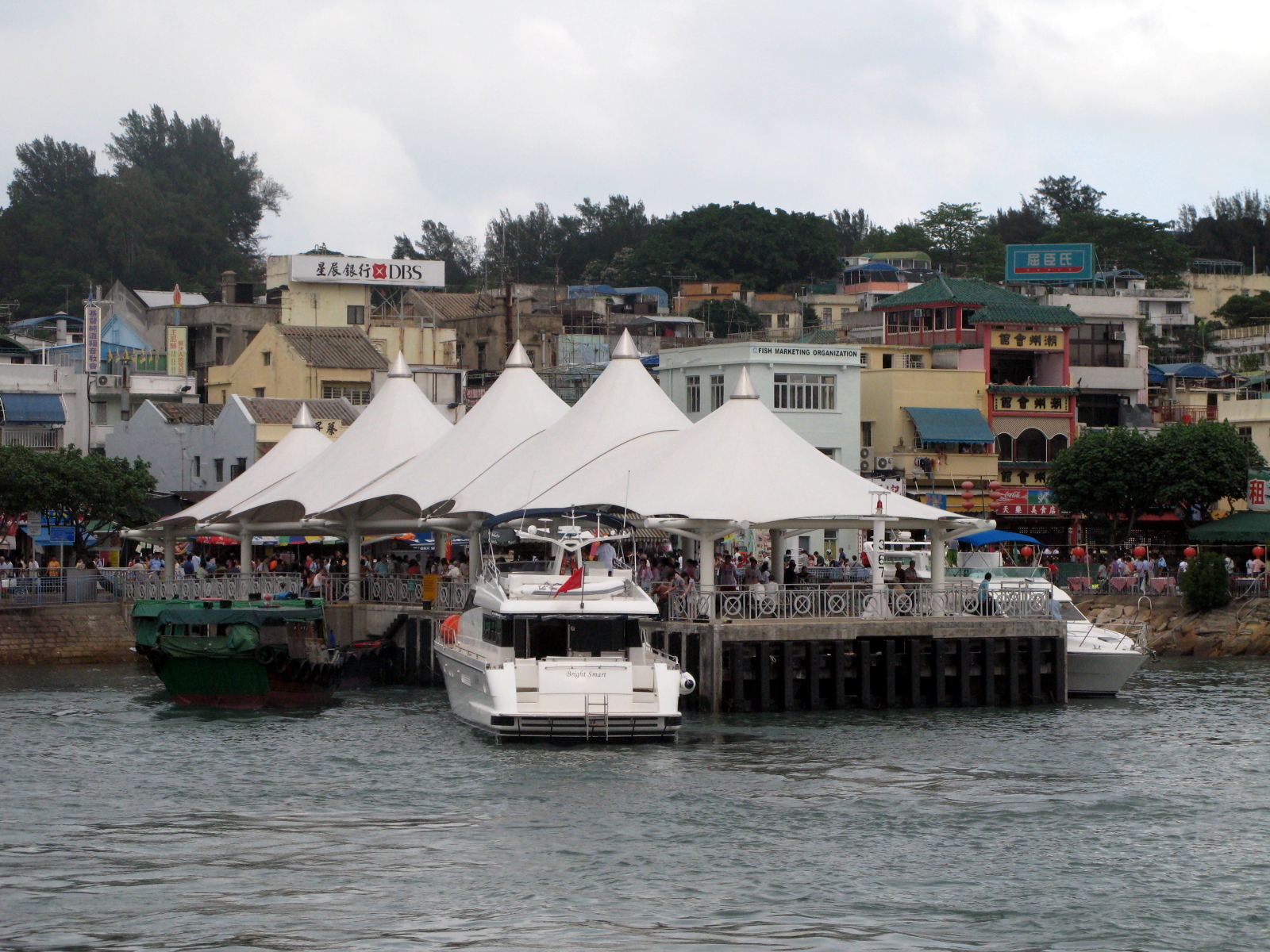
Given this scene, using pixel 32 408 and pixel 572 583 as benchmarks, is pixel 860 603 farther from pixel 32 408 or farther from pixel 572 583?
pixel 32 408

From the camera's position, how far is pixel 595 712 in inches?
1238

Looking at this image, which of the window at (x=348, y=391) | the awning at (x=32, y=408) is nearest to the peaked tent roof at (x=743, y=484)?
the awning at (x=32, y=408)

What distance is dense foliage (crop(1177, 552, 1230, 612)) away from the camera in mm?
57188

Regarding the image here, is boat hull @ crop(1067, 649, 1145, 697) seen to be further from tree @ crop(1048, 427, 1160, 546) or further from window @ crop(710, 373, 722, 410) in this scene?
window @ crop(710, 373, 722, 410)

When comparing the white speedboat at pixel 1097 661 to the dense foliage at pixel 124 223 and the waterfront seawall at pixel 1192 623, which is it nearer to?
the waterfront seawall at pixel 1192 623

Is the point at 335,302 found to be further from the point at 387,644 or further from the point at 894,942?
the point at 894,942

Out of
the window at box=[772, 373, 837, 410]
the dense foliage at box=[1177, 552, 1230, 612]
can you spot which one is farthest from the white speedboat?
the window at box=[772, 373, 837, 410]

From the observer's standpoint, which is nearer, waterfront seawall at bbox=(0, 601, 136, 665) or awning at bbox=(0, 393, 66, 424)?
waterfront seawall at bbox=(0, 601, 136, 665)

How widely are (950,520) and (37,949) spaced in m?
23.7

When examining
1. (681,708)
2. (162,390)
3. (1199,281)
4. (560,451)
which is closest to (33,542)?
(162,390)

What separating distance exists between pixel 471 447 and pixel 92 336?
98.8 ft

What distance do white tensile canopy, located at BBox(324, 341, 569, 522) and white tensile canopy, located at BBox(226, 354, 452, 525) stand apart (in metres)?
0.99

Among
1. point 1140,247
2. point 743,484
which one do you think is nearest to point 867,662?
point 743,484

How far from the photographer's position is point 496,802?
27.0 meters
